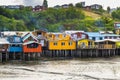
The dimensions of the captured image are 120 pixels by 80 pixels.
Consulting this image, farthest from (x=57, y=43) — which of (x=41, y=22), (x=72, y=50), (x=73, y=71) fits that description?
(x=41, y=22)

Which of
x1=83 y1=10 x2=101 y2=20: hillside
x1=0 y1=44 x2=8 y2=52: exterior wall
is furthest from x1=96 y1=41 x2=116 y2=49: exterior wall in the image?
x1=83 y1=10 x2=101 y2=20: hillside

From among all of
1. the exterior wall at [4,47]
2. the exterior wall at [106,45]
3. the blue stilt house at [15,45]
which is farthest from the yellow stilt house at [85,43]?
the exterior wall at [4,47]

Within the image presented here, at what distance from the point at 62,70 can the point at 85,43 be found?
2038 centimetres

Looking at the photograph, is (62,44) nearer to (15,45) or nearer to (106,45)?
(106,45)

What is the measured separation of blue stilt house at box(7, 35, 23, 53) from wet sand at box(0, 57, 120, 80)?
178 inches

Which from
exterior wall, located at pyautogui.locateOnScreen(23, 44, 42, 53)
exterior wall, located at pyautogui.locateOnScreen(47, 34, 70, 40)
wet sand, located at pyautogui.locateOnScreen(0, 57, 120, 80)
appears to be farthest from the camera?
exterior wall, located at pyautogui.locateOnScreen(47, 34, 70, 40)

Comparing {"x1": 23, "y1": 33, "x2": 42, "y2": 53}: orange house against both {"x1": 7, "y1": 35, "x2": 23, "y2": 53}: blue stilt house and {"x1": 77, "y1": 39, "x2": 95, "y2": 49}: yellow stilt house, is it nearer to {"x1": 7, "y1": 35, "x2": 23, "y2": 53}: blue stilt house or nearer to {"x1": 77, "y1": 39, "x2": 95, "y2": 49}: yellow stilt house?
{"x1": 7, "y1": 35, "x2": 23, "y2": 53}: blue stilt house

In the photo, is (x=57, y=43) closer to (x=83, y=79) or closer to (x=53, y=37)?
(x=53, y=37)

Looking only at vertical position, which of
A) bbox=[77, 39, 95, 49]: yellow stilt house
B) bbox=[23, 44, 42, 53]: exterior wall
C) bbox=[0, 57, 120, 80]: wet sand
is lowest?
bbox=[0, 57, 120, 80]: wet sand

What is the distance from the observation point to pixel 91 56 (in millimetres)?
69375

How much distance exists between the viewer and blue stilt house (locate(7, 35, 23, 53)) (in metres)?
63.4

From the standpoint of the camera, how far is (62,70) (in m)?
51.2

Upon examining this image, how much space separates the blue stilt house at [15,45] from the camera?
63.4m

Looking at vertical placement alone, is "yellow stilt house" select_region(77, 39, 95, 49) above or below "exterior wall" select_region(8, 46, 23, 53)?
above
